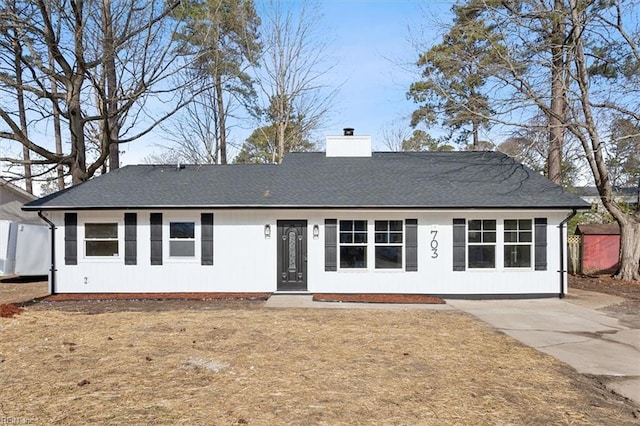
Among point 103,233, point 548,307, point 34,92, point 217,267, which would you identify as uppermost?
point 34,92

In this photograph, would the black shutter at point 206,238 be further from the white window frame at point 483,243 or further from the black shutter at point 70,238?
the white window frame at point 483,243

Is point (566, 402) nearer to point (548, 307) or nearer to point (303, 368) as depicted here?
point (303, 368)

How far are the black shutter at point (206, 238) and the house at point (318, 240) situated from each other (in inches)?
1.1

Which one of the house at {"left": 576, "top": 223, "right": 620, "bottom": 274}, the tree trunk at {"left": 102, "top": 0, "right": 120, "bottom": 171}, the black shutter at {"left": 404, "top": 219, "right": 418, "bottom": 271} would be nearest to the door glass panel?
the black shutter at {"left": 404, "top": 219, "right": 418, "bottom": 271}

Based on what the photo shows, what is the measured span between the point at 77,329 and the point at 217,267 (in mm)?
4783

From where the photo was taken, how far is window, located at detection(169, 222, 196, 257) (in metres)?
12.6

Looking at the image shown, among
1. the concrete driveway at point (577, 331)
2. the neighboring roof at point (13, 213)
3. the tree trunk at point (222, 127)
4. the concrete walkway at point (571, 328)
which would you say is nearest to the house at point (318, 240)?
the concrete walkway at point (571, 328)

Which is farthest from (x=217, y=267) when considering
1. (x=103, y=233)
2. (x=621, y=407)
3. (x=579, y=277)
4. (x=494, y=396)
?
(x=579, y=277)

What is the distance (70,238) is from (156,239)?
253cm

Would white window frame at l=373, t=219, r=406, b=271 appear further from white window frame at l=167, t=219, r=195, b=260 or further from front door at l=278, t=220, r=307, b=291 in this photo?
white window frame at l=167, t=219, r=195, b=260

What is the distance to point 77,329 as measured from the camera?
803 centimetres

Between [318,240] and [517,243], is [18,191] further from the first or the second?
[517,243]

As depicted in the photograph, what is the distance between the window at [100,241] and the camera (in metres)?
12.7

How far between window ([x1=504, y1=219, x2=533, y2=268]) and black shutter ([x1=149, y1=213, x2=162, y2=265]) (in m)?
9.90
